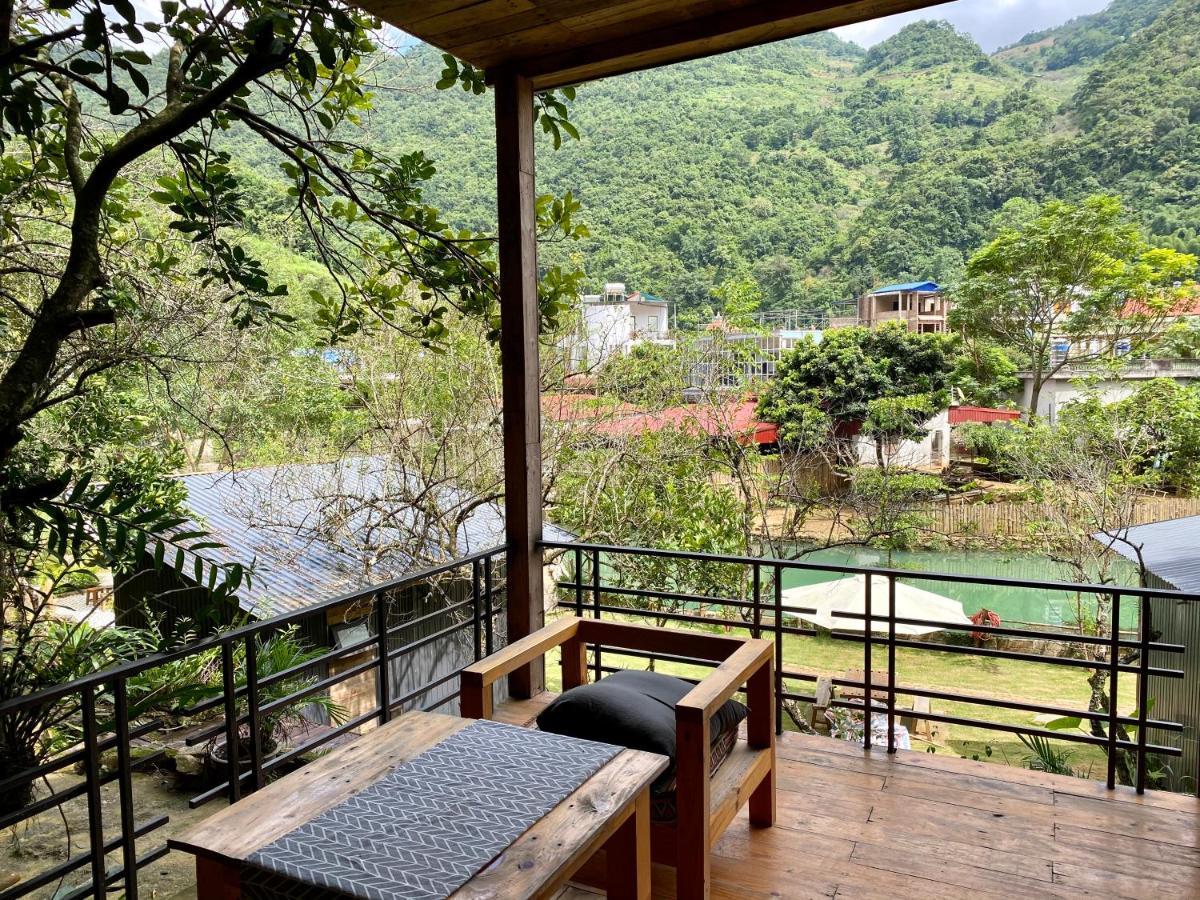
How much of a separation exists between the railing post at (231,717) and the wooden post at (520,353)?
3.83 feet

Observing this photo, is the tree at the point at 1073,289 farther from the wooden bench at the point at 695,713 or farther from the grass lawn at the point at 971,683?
the wooden bench at the point at 695,713

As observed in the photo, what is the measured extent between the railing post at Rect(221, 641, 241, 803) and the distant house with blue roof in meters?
15.2

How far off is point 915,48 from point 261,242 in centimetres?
2271

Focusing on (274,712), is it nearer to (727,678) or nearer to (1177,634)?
(727,678)

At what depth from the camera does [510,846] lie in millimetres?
1309

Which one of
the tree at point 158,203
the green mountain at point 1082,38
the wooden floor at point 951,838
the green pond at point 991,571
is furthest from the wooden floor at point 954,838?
the green mountain at point 1082,38

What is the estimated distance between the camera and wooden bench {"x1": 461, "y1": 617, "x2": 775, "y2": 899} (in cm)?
181

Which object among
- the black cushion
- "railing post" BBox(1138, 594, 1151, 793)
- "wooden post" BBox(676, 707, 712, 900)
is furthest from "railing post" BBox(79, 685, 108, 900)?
"railing post" BBox(1138, 594, 1151, 793)

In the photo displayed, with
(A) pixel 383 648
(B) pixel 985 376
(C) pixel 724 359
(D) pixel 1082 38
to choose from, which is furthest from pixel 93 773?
(D) pixel 1082 38

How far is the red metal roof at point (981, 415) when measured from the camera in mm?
14367

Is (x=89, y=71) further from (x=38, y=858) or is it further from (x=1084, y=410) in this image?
(x=1084, y=410)

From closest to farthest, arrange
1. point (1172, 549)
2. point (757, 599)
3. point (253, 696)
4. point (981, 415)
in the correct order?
point (253, 696) < point (757, 599) < point (1172, 549) < point (981, 415)

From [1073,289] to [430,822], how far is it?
17001 mm

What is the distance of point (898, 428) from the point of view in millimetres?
12977
